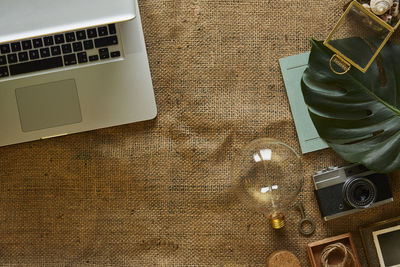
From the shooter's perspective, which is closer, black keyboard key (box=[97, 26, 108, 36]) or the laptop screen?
the laptop screen

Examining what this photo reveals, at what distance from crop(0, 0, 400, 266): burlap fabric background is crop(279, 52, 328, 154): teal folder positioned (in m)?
0.01

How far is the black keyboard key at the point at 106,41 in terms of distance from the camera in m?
0.84

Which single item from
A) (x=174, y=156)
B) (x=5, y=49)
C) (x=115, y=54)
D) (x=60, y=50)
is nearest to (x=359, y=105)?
(x=174, y=156)

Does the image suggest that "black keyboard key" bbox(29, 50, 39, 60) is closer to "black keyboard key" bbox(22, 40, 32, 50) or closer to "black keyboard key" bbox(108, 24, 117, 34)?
"black keyboard key" bbox(22, 40, 32, 50)

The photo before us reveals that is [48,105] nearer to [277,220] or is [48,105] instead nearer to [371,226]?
[277,220]

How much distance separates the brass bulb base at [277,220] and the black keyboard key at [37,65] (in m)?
0.50

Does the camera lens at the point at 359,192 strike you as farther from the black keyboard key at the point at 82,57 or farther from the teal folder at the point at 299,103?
the black keyboard key at the point at 82,57

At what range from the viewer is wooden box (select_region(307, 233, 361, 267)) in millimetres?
887

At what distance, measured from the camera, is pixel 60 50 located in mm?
843

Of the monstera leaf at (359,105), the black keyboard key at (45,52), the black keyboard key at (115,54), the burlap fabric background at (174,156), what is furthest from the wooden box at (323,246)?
the black keyboard key at (45,52)

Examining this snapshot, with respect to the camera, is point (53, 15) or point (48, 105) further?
point (48, 105)

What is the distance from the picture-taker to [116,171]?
0.92 meters

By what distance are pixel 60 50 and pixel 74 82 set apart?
0.06 m

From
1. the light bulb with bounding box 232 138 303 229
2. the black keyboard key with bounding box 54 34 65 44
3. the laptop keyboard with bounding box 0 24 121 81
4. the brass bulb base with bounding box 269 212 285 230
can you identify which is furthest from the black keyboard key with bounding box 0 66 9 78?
the brass bulb base with bounding box 269 212 285 230
